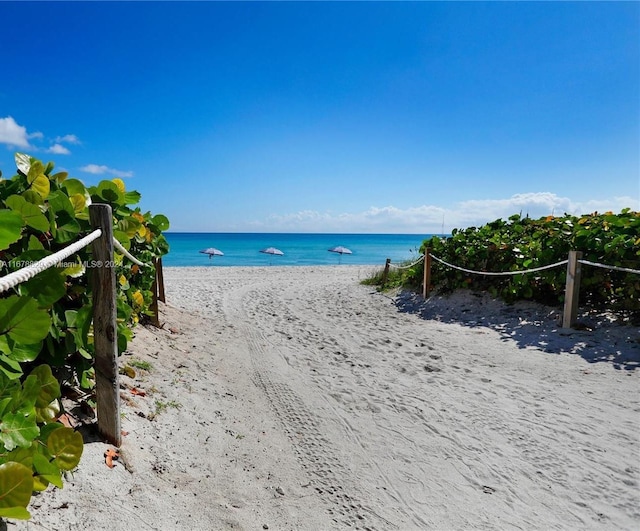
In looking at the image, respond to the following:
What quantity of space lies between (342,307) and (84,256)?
7.42 m

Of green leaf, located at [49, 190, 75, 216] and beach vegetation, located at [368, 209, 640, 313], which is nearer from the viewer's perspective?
green leaf, located at [49, 190, 75, 216]

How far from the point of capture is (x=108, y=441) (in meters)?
2.50

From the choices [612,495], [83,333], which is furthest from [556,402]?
[83,333]

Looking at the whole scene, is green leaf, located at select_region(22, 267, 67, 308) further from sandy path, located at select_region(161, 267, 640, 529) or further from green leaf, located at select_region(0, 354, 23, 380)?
sandy path, located at select_region(161, 267, 640, 529)

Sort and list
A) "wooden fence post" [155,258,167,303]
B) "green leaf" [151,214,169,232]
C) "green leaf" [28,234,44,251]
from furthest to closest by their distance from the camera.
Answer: "wooden fence post" [155,258,167,303] < "green leaf" [151,214,169,232] < "green leaf" [28,234,44,251]

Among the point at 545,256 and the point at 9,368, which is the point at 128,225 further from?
the point at 545,256

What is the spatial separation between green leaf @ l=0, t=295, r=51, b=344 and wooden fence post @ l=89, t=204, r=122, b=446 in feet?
2.92

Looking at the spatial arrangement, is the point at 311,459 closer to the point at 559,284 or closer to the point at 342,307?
the point at 559,284

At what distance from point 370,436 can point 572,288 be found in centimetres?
456

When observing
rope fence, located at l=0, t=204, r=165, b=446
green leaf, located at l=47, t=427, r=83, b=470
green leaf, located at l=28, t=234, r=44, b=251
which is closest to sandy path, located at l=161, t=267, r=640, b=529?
rope fence, located at l=0, t=204, r=165, b=446

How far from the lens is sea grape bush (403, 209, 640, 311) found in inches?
240

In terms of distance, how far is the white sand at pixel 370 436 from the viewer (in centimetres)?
243

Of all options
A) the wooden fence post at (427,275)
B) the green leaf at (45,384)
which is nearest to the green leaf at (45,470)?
the green leaf at (45,384)

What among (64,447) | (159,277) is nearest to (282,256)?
(159,277)
